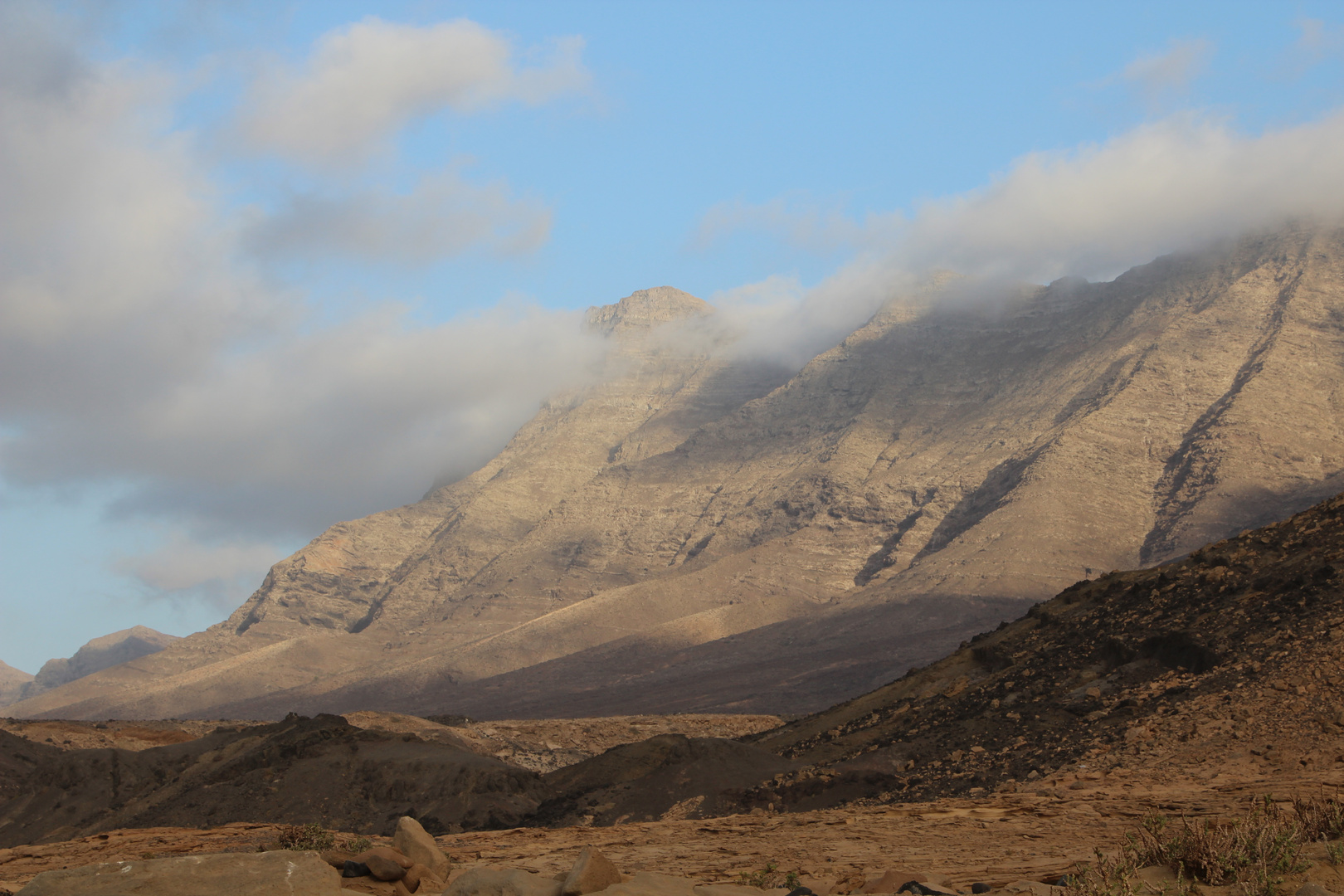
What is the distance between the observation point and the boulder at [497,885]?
7789 millimetres

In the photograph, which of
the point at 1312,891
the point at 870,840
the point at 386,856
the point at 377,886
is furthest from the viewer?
the point at 870,840

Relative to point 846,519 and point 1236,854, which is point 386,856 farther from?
point 846,519

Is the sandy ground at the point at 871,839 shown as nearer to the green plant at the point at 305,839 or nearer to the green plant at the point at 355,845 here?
the green plant at the point at 305,839

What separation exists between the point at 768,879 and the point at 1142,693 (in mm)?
12256

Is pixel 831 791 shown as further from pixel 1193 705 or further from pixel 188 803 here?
pixel 188 803

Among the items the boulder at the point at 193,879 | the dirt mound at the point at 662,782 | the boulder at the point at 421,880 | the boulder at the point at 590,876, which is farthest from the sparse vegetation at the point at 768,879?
the dirt mound at the point at 662,782

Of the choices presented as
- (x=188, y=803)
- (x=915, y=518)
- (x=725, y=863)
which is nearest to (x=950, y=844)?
(x=725, y=863)

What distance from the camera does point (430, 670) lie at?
13212 cm

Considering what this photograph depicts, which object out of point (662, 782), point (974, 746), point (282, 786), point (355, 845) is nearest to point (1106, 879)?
point (355, 845)

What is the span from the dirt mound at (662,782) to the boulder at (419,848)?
35.1 ft

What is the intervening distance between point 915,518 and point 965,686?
120 metres

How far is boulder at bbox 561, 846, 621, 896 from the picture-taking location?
26.3 ft

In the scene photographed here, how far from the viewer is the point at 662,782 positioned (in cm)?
2283

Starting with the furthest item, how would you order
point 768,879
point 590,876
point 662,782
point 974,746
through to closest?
1. point 662,782
2. point 974,746
3. point 768,879
4. point 590,876
